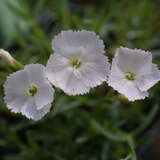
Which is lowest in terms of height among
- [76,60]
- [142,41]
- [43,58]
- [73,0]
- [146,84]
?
[146,84]

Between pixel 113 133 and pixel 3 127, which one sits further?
pixel 3 127

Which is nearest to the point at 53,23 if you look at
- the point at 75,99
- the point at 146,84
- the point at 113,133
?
the point at 75,99

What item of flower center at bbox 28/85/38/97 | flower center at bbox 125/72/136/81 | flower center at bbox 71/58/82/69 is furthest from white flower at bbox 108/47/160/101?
flower center at bbox 28/85/38/97

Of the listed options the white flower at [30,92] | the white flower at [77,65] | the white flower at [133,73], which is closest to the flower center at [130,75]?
the white flower at [133,73]

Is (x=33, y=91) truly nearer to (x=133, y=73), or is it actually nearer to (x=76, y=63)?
(x=76, y=63)

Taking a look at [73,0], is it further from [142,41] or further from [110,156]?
[110,156]

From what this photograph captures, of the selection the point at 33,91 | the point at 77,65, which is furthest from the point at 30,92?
the point at 77,65
